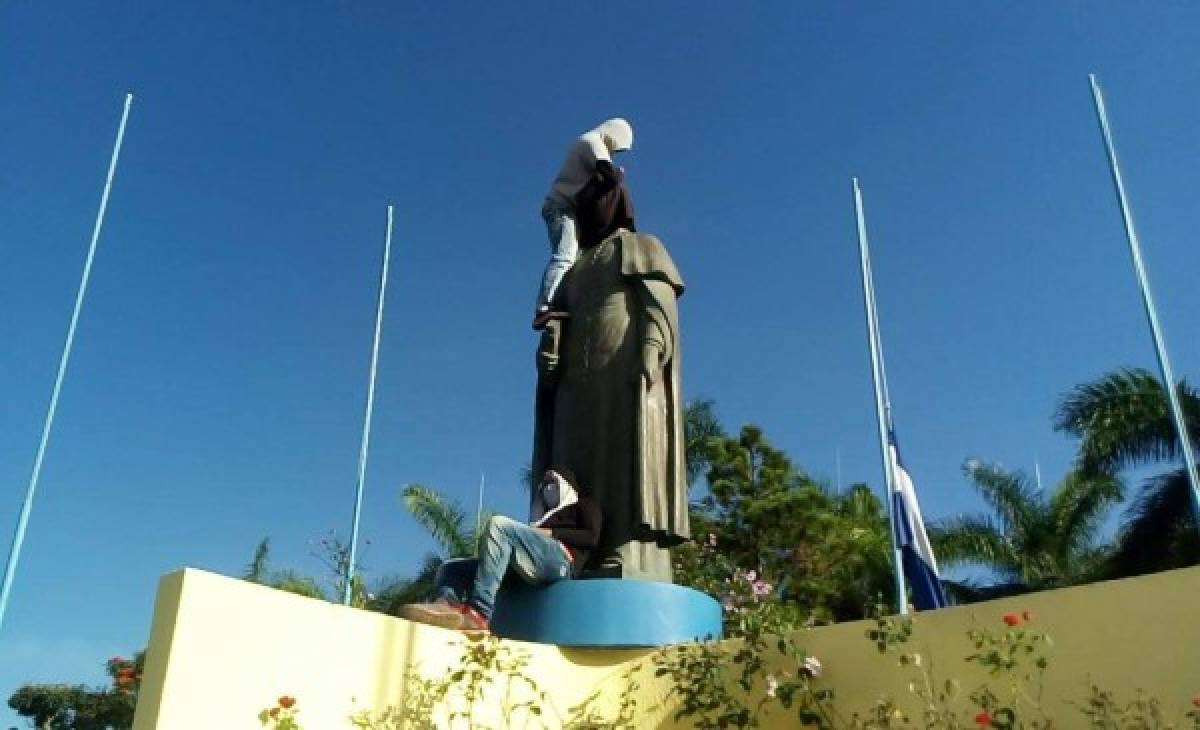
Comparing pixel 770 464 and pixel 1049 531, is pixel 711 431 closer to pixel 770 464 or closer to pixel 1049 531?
pixel 770 464

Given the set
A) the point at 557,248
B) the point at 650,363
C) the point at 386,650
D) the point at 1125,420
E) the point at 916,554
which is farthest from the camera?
the point at 1125,420

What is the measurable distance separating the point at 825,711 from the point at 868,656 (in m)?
0.30

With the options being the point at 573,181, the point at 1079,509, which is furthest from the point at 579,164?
the point at 1079,509

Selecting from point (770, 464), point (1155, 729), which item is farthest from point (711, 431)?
point (1155, 729)

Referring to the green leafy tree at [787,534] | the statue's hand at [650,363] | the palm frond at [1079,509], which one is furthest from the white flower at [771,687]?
the palm frond at [1079,509]

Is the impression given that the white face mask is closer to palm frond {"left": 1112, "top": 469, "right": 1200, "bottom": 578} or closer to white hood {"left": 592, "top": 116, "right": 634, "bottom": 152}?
white hood {"left": 592, "top": 116, "right": 634, "bottom": 152}

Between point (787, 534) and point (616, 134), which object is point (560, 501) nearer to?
point (616, 134)

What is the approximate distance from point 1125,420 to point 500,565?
590 inches

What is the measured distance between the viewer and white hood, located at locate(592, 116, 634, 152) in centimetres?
775

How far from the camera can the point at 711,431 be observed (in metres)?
20.8

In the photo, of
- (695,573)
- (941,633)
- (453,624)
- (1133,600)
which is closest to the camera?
(1133,600)

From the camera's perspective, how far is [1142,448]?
56.3 feet

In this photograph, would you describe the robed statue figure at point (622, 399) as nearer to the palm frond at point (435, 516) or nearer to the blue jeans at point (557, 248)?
the blue jeans at point (557, 248)

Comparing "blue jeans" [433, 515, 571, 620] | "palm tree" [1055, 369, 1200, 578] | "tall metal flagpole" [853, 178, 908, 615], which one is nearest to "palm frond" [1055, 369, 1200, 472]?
"palm tree" [1055, 369, 1200, 578]
